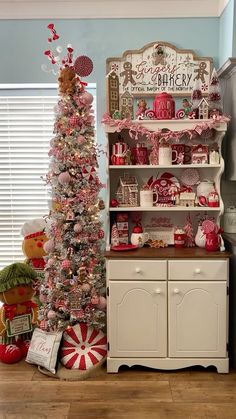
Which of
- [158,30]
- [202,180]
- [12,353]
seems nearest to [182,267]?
[202,180]

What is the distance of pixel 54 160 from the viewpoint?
9.51ft

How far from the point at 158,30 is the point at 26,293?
2.24 metres

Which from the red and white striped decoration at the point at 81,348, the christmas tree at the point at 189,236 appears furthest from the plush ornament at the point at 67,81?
the red and white striped decoration at the point at 81,348

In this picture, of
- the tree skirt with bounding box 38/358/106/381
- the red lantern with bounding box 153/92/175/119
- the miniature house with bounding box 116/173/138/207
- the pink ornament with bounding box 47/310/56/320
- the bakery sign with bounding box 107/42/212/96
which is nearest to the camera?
the tree skirt with bounding box 38/358/106/381

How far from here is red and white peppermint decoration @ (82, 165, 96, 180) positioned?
113 inches

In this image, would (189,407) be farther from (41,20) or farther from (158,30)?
(41,20)

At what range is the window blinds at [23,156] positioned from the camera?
143 inches

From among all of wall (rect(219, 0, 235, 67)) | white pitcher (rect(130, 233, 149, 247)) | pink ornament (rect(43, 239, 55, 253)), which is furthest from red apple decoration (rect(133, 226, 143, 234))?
wall (rect(219, 0, 235, 67))

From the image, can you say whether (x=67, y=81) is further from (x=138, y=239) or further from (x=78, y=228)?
(x=138, y=239)

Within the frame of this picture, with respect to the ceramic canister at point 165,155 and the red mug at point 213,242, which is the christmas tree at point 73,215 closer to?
the ceramic canister at point 165,155

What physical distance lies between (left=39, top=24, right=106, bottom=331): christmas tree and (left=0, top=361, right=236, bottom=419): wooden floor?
1.24 feet

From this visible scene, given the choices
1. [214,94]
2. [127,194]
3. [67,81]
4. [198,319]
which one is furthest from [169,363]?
[67,81]

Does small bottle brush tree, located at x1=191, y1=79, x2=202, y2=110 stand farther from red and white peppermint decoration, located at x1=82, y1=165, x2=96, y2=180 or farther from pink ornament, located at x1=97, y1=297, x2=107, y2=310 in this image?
pink ornament, located at x1=97, y1=297, x2=107, y2=310

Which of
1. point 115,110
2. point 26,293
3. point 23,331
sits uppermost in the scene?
point 115,110
